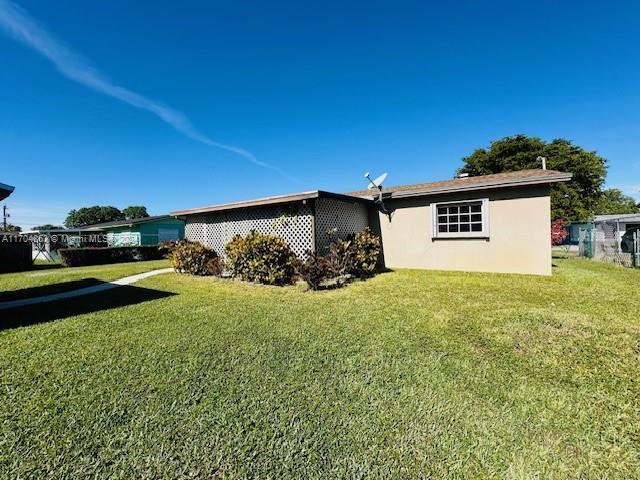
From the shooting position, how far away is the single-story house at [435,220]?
8984 millimetres

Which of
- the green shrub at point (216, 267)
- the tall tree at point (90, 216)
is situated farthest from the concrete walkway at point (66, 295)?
the tall tree at point (90, 216)

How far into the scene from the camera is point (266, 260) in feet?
29.2

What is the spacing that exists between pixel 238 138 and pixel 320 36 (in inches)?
335

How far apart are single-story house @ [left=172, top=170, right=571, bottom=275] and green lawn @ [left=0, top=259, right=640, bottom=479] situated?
3803mm

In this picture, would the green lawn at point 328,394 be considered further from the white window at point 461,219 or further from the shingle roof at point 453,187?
the white window at point 461,219

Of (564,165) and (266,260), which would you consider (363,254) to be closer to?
(266,260)

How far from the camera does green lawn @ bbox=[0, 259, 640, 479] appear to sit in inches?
84.2

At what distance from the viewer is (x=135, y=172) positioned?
993 inches

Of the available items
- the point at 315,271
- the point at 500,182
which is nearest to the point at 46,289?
the point at 315,271

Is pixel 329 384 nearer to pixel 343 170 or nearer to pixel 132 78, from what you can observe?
pixel 132 78

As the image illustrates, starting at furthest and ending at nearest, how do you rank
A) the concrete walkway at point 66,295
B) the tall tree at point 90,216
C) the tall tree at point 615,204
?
the tall tree at point 90,216 → the tall tree at point 615,204 → the concrete walkway at point 66,295

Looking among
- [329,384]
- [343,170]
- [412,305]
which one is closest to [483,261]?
[412,305]

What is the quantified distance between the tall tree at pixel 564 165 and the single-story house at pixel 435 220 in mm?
30017

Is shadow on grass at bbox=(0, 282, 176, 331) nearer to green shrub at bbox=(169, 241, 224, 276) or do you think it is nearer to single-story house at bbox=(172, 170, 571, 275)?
green shrub at bbox=(169, 241, 224, 276)
